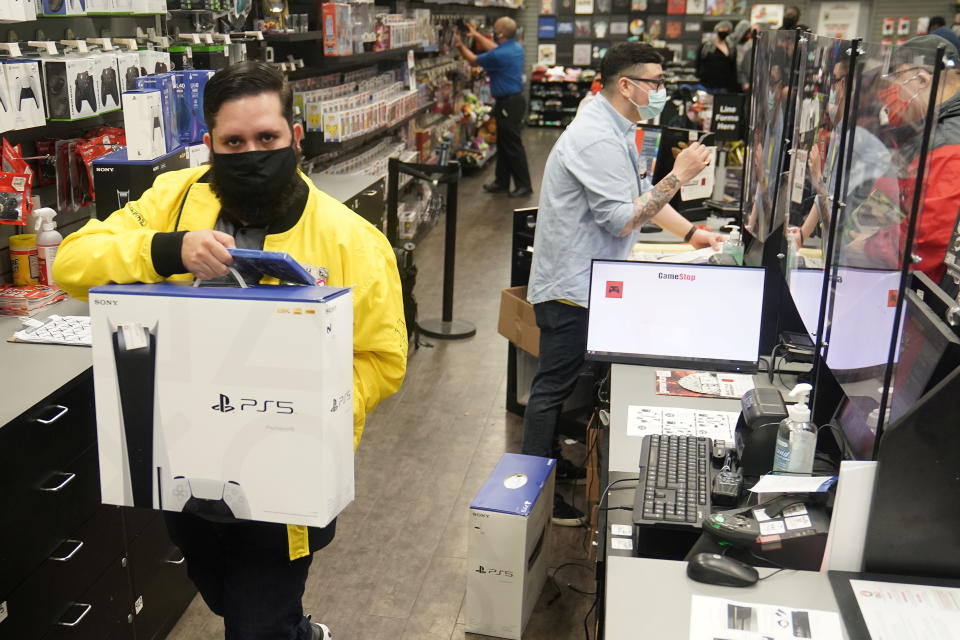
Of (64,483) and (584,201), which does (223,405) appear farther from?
(584,201)

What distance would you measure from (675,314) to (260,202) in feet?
4.86

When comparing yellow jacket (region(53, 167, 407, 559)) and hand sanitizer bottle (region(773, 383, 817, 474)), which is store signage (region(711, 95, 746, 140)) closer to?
hand sanitizer bottle (region(773, 383, 817, 474))

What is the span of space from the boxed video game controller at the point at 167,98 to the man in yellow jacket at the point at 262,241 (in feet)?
4.62

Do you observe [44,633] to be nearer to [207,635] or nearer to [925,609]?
[207,635]

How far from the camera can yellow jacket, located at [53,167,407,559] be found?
171 centimetres

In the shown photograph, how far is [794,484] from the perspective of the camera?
1.83 meters

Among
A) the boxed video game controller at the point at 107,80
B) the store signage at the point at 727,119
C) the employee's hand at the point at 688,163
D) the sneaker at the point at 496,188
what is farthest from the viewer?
the sneaker at the point at 496,188

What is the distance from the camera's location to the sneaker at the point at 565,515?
3.52 metres

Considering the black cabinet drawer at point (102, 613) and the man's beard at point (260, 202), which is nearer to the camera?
the man's beard at point (260, 202)

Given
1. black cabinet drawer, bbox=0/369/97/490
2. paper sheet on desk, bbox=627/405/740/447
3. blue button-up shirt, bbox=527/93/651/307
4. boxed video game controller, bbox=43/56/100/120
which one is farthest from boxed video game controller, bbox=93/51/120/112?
paper sheet on desk, bbox=627/405/740/447

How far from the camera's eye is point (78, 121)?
11.0 feet

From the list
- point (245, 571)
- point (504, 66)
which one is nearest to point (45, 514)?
point (245, 571)

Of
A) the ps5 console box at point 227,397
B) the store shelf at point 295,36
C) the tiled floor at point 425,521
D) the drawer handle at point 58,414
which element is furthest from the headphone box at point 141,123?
the store shelf at point 295,36

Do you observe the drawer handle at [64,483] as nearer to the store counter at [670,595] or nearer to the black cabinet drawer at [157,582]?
the black cabinet drawer at [157,582]
